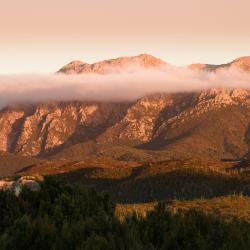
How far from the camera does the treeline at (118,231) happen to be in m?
33.1

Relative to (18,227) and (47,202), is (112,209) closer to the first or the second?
(47,202)

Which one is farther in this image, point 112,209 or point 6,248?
point 112,209

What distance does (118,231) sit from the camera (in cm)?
3528

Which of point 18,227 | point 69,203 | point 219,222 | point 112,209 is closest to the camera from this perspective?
point 18,227

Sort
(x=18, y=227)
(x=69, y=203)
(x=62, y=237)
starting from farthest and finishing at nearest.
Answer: (x=69, y=203), (x=18, y=227), (x=62, y=237)

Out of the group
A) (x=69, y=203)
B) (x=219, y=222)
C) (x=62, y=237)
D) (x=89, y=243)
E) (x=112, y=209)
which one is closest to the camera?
(x=89, y=243)

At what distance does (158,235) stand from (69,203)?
1089cm

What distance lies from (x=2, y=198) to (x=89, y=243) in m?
17.3

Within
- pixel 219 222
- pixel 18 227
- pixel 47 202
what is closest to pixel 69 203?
pixel 47 202

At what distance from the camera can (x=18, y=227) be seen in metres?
36.0

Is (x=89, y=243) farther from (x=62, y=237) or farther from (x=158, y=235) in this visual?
(x=158, y=235)

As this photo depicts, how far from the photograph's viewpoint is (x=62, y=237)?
110ft

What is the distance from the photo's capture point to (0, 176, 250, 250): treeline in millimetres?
33094

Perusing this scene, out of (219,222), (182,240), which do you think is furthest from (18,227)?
(219,222)
